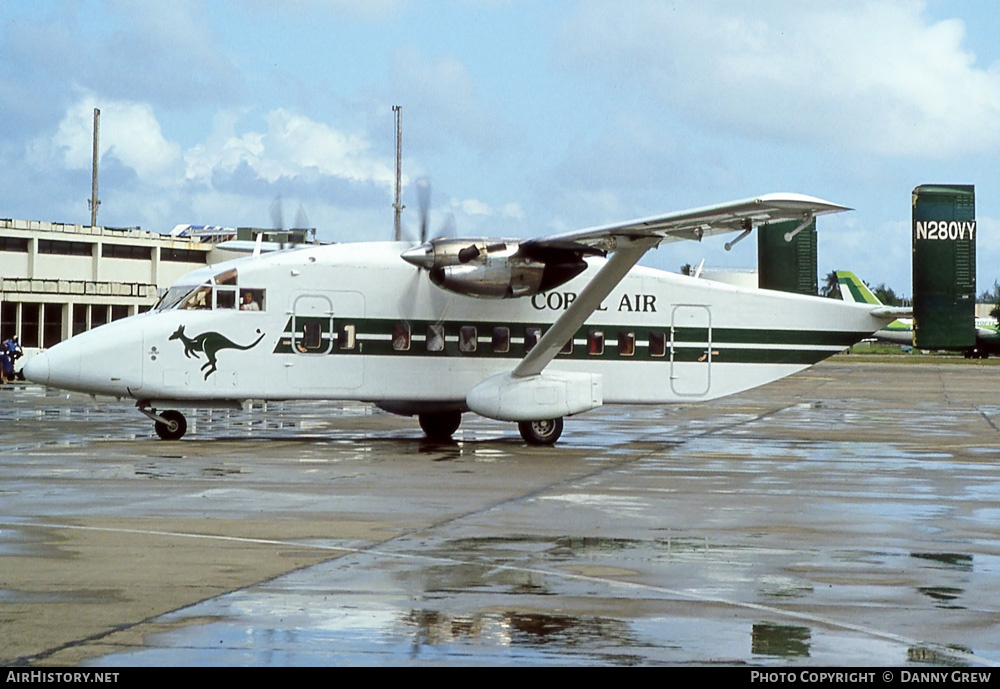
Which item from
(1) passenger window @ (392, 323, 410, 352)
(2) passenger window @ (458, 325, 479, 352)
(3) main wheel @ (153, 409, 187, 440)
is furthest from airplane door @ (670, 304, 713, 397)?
(3) main wheel @ (153, 409, 187, 440)

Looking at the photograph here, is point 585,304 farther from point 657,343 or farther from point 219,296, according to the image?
point 219,296

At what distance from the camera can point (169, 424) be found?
22.1 metres

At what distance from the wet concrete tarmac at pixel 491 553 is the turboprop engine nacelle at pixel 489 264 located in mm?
2794

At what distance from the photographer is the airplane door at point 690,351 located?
23547 mm

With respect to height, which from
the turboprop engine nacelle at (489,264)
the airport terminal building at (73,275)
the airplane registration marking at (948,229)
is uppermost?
the airport terminal building at (73,275)

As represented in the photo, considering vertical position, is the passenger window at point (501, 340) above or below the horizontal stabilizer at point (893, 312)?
below

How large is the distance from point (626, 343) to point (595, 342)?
593mm

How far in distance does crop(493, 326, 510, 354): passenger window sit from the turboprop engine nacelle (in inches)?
34.3

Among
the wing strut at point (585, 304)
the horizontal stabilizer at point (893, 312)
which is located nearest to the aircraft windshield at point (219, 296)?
the wing strut at point (585, 304)

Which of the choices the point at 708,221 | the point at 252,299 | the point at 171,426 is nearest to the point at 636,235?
the point at 708,221

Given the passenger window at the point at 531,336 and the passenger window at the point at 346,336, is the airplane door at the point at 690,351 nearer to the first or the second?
the passenger window at the point at 531,336

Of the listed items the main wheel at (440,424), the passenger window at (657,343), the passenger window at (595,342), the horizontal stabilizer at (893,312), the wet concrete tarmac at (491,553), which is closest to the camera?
the wet concrete tarmac at (491,553)

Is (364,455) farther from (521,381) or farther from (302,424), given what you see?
(302,424)

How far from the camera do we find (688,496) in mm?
15180
